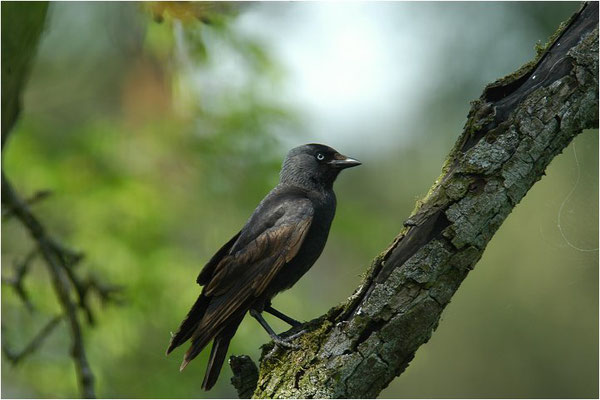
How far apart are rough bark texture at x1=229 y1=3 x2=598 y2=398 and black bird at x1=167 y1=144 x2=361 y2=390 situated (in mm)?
698

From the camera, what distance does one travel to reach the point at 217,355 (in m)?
4.07

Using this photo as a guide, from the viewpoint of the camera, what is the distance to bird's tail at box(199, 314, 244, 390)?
401cm

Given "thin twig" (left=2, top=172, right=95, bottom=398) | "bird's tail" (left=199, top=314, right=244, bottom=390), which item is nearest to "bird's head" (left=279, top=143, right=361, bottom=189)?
"bird's tail" (left=199, top=314, right=244, bottom=390)

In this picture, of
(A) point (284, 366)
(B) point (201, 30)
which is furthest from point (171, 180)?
(A) point (284, 366)

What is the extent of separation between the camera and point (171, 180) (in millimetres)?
8250

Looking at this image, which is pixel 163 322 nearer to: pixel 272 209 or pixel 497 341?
pixel 272 209

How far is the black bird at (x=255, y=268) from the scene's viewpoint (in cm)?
397

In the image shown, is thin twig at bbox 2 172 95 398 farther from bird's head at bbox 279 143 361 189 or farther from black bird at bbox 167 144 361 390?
bird's head at bbox 279 143 361 189

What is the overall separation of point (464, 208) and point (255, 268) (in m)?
1.56

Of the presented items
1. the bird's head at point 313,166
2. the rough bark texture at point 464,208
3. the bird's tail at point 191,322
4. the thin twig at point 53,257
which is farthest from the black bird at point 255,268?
the thin twig at point 53,257

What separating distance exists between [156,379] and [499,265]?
10.8 meters

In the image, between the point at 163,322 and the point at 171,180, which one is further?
the point at 171,180

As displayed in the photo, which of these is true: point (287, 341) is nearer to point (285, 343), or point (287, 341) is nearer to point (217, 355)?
point (285, 343)

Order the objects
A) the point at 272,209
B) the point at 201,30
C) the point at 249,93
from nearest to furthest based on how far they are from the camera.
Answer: the point at 272,209 → the point at 201,30 → the point at 249,93
